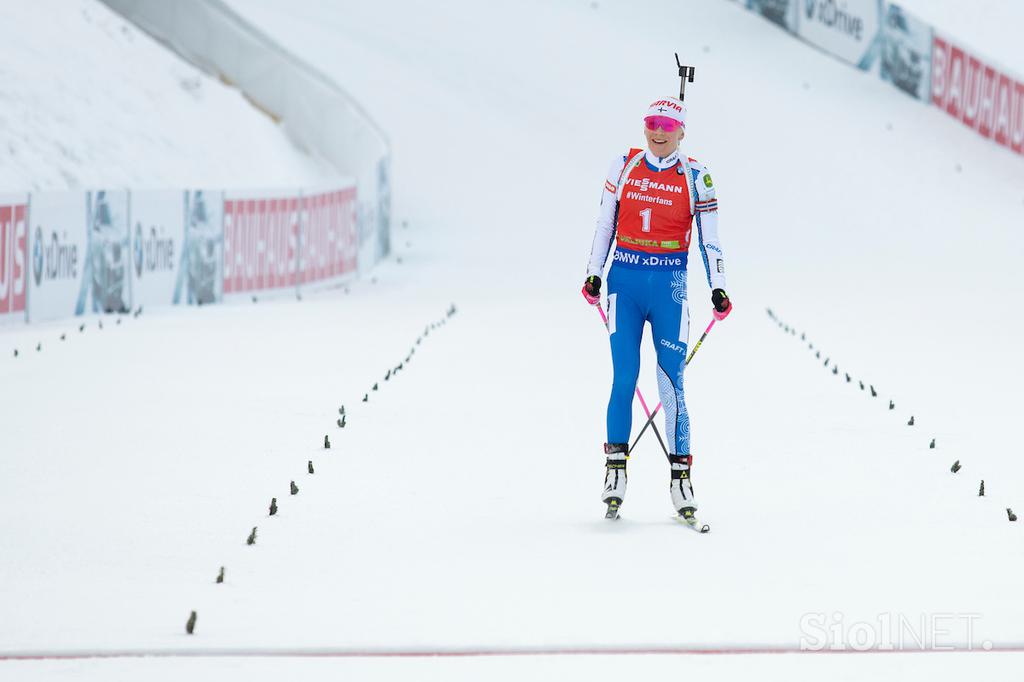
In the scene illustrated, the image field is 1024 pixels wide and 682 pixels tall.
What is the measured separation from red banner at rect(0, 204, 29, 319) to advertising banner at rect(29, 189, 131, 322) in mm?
156

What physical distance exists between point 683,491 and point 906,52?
32.7 m

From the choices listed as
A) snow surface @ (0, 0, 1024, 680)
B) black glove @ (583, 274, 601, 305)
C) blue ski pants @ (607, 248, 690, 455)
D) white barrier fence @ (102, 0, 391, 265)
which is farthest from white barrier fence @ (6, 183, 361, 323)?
blue ski pants @ (607, 248, 690, 455)

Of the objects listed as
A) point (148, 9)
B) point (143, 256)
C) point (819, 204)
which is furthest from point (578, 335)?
point (148, 9)

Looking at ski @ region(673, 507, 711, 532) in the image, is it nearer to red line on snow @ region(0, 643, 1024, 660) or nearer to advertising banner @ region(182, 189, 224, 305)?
red line on snow @ region(0, 643, 1024, 660)

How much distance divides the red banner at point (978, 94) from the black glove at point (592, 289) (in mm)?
30884

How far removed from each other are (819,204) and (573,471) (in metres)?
24.8

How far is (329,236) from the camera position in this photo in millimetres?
24562

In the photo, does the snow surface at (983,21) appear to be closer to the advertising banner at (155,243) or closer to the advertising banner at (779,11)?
the advertising banner at (779,11)

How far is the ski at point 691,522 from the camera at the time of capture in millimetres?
7905

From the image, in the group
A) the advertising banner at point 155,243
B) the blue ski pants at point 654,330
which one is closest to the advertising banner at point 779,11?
the advertising banner at point 155,243

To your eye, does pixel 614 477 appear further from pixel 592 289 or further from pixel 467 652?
pixel 467 652

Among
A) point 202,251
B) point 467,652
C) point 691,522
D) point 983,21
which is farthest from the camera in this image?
point 983,21

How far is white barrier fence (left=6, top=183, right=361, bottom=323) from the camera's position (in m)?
17.6

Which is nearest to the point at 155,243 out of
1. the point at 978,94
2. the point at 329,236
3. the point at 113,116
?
the point at 329,236
